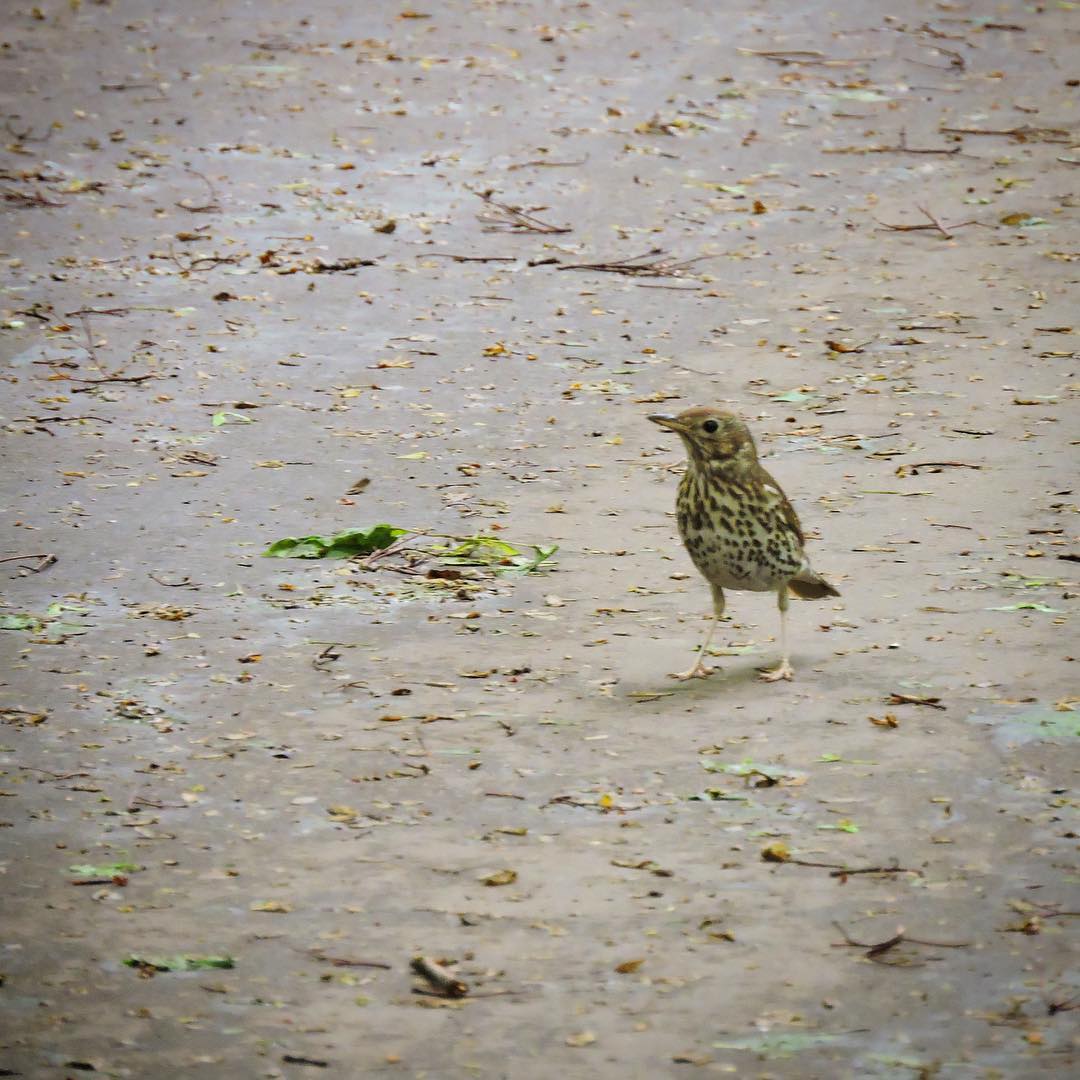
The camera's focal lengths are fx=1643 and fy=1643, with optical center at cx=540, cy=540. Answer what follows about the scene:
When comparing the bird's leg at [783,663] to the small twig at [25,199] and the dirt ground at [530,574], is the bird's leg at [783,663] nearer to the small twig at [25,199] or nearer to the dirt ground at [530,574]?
the dirt ground at [530,574]

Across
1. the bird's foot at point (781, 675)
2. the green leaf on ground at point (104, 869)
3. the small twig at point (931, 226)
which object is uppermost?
the small twig at point (931, 226)

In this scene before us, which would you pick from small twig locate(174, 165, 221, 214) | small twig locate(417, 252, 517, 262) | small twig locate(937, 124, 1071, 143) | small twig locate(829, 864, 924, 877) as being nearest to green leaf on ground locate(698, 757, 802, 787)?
small twig locate(829, 864, 924, 877)

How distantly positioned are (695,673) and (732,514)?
0.60 meters

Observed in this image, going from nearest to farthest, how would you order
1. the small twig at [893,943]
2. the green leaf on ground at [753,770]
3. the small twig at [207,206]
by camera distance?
the small twig at [893,943] → the green leaf on ground at [753,770] → the small twig at [207,206]

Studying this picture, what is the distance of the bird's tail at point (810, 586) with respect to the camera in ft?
20.1

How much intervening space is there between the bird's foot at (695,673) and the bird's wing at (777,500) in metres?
0.58

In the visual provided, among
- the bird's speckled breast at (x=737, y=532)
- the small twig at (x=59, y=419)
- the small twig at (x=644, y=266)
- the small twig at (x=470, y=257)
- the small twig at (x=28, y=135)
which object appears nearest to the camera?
the bird's speckled breast at (x=737, y=532)

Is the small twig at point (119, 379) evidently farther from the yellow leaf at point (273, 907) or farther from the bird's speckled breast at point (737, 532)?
the yellow leaf at point (273, 907)

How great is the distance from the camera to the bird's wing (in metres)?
5.93

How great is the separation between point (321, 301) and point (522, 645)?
4.91m

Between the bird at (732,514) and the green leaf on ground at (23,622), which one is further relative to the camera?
the green leaf on ground at (23,622)

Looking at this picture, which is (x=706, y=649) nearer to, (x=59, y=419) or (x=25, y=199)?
(x=59, y=419)

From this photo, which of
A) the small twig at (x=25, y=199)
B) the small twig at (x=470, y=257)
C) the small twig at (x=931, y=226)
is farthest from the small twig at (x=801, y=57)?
the small twig at (x=25, y=199)

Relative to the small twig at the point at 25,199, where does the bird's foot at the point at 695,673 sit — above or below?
below
